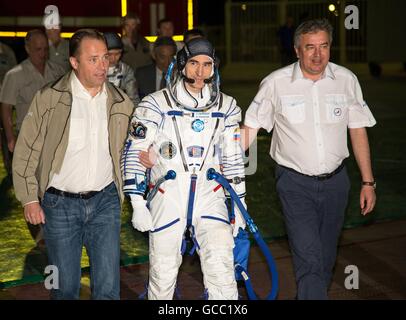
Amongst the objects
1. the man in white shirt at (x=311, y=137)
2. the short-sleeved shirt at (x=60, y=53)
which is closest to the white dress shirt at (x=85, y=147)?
the man in white shirt at (x=311, y=137)

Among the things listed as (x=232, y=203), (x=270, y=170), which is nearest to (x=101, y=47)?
(x=232, y=203)

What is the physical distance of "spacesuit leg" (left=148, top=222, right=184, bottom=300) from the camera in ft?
18.4

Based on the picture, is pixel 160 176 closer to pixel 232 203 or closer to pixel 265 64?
pixel 232 203

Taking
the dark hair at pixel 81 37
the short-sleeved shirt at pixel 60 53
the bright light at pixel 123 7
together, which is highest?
the bright light at pixel 123 7

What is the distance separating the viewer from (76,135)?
559cm

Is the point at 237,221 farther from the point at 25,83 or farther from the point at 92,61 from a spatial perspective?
the point at 25,83

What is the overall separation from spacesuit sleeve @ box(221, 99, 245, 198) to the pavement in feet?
5.53

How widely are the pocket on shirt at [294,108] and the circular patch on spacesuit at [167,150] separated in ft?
3.26

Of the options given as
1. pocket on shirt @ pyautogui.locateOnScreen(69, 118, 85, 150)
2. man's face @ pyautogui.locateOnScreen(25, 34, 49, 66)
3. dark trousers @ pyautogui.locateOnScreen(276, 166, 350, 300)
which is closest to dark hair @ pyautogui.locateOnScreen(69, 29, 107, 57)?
pocket on shirt @ pyautogui.locateOnScreen(69, 118, 85, 150)

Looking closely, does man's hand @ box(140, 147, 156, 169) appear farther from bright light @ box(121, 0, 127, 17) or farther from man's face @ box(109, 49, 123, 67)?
bright light @ box(121, 0, 127, 17)

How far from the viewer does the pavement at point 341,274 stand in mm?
7355

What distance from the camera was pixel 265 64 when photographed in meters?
32.8

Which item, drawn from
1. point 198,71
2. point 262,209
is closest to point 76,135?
point 198,71

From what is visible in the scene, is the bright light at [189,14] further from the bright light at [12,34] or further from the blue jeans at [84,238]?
the blue jeans at [84,238]
